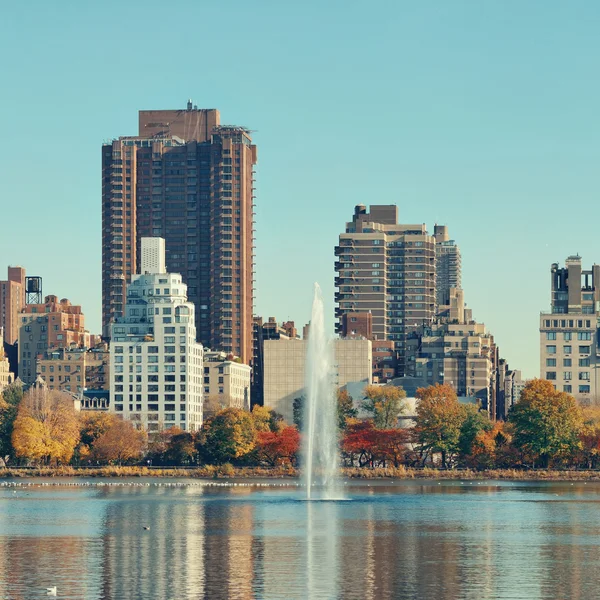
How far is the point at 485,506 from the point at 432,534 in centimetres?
3658

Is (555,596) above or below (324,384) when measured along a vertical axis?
below

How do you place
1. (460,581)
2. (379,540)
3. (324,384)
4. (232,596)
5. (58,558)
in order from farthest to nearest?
(324,384) < (379,540) < (58,558) < (460,581) < (232,596)

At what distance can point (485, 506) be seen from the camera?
498 feet

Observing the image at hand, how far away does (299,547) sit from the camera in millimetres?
104312

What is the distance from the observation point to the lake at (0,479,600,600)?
8294 cm

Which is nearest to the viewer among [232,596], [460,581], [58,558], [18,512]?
[232,596]

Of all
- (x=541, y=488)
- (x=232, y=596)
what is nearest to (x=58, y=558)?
(x=232, y=596)

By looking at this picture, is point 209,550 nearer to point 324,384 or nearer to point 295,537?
point 295,537

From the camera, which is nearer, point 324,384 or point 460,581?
point 460,581

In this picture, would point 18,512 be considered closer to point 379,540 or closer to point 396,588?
point 379,540

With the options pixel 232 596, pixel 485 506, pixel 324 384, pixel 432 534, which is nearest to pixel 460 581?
pixel 232 596

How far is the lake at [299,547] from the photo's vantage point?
82.9 meters

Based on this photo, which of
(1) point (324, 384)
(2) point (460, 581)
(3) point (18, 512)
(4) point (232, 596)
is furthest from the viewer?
(1) point (324, 384)

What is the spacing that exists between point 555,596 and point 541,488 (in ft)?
377
